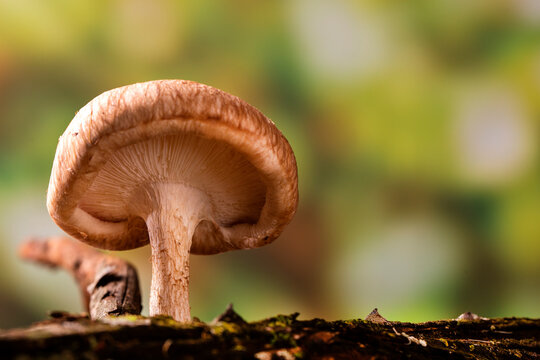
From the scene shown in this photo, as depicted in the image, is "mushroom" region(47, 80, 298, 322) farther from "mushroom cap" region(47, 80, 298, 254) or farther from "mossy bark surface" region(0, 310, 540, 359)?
"mossy bark surface" region(0, 310, 540, 359)

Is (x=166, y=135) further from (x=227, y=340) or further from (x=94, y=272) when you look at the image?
(x=94, y=272)

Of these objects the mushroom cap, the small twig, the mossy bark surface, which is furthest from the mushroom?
the mossy bark surface

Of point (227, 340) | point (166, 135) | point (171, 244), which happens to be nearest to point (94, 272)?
point (171, 244)

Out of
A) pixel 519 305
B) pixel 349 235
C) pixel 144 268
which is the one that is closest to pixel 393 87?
pixel 349 235

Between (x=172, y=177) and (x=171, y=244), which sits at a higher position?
(x=172, y=177)

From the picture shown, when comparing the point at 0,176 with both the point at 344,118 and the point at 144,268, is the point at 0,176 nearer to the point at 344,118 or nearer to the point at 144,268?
the point at 144,268

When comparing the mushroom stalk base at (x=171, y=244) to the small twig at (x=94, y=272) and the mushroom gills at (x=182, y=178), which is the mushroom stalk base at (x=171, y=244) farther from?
the small twig at (x=94, y=272)
